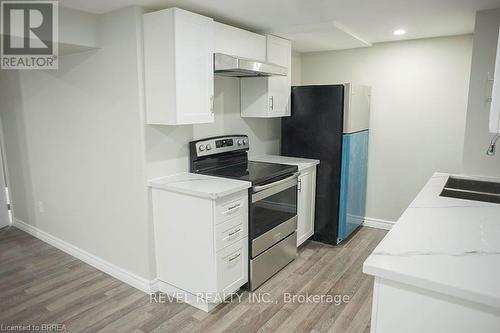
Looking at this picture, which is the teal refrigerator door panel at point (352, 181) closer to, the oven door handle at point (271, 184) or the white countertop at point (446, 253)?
the oven door handle at point (271, 184)

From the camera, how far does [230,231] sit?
2457 mm

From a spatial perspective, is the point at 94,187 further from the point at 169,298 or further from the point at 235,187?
the point at 235,187

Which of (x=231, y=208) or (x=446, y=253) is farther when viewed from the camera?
(x=231, y=208)

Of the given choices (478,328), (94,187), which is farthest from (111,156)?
(478,328)

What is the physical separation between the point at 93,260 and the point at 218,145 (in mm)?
1584

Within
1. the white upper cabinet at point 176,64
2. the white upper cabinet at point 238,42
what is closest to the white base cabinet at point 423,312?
the white upper cabinet at point 176,64

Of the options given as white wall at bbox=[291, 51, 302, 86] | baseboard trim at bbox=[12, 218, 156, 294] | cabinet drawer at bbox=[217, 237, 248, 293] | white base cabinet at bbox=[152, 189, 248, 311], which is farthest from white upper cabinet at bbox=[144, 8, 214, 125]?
white wall at bbox=[291, 51, 302, 86]

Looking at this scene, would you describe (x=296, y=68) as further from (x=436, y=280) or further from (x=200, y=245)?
(x=436, y=280)

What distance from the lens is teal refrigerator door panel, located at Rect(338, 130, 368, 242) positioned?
3488mm

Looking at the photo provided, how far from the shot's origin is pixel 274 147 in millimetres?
4062

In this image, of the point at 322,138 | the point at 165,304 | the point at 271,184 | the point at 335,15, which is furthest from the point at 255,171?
the point at 335,15

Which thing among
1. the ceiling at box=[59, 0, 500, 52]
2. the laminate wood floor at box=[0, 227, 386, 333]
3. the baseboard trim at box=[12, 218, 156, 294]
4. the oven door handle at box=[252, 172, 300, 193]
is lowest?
the laminate wood floor at box=[0, 227, 386, 333]

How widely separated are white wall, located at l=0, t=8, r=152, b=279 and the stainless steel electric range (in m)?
0.59

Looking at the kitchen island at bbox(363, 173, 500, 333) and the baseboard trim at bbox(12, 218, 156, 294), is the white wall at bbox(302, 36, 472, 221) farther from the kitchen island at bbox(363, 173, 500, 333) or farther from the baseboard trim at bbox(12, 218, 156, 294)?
the baseboard trim at bbox(12, 218, 156, 294)
